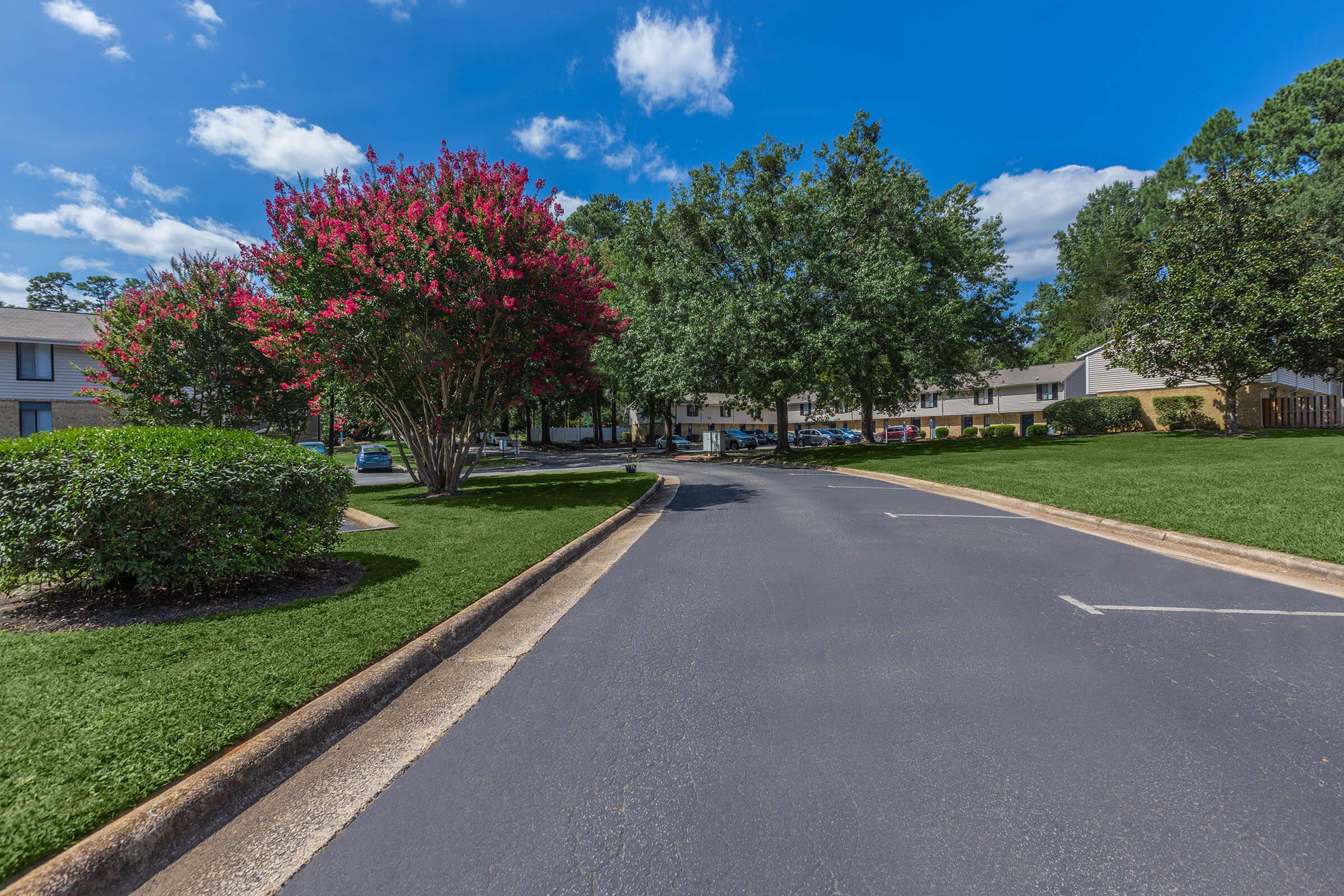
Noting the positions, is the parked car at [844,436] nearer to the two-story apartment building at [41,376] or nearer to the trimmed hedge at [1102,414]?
the trimmed hedge at [1102,414]

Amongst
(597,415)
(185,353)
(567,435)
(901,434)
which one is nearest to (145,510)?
(185,353)

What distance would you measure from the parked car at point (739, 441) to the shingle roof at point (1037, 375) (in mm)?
20795

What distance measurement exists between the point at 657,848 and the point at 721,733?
922 millimetres

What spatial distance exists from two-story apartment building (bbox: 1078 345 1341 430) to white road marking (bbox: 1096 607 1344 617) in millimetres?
29581

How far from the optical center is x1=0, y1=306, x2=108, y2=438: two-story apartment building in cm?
2488

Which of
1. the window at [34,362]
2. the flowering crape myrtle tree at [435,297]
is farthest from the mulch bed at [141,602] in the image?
the window at [34,362]

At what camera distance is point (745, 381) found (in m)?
25.8

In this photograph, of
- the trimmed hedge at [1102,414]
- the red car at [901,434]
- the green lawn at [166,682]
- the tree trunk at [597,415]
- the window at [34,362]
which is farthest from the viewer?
the tree trunk at [597,415]

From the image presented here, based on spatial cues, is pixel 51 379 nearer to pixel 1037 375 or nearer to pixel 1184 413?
pixel 1184 413

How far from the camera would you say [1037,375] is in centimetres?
5138

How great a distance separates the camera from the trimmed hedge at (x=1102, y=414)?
117 ft

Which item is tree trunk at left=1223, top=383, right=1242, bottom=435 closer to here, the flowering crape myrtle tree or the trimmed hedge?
the trimmed hedge

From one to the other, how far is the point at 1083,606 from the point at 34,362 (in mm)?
38016

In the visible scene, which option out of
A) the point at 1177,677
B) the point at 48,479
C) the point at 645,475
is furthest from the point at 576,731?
the point at 645,475
